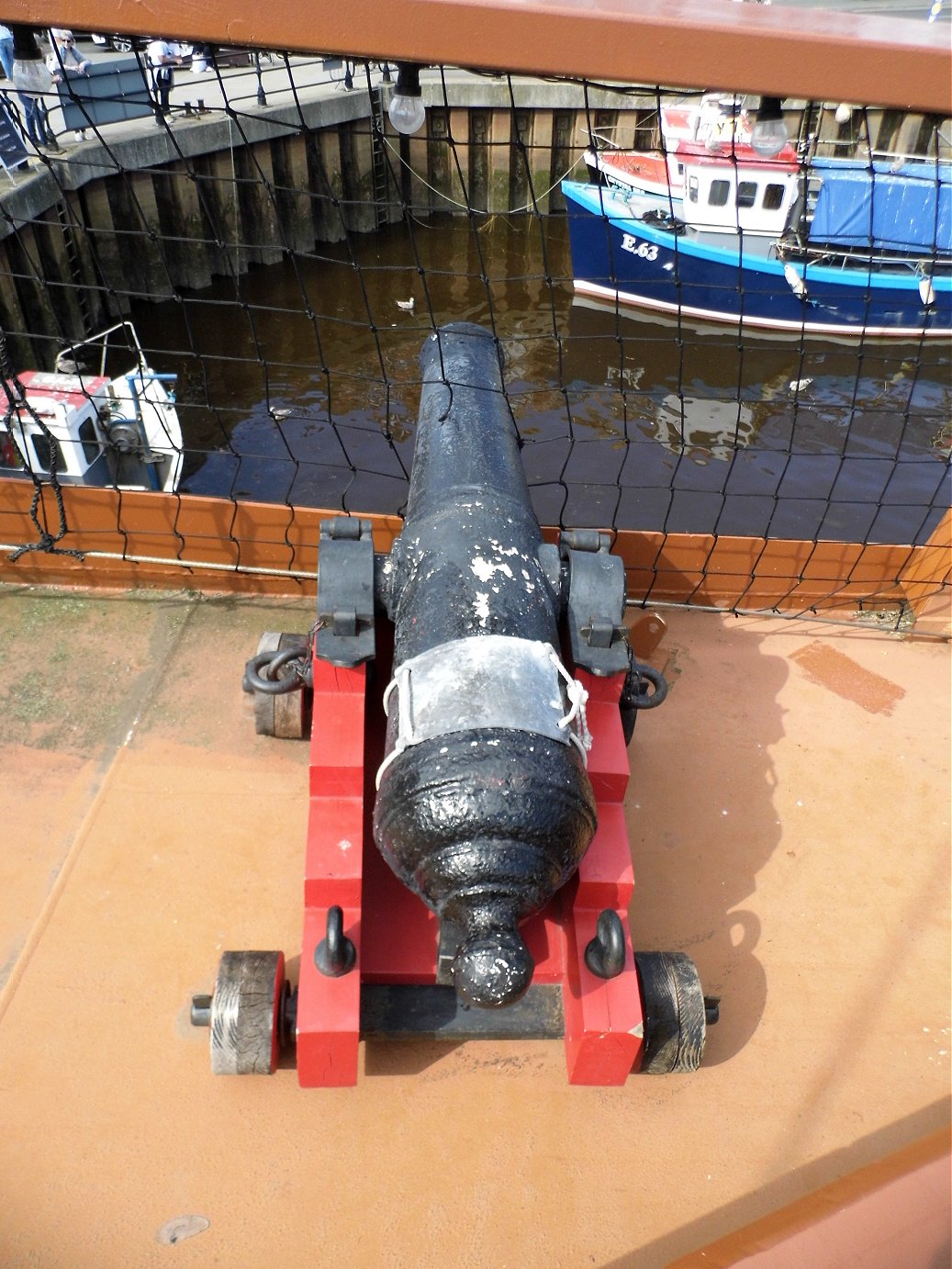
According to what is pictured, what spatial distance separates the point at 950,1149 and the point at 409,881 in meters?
1.05

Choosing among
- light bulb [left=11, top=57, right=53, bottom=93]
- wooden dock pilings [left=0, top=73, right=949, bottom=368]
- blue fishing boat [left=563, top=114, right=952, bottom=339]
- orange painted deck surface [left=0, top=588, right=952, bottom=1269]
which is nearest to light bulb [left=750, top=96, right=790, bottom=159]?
light bulb [left=11, top=57, right=53, bottom=93]

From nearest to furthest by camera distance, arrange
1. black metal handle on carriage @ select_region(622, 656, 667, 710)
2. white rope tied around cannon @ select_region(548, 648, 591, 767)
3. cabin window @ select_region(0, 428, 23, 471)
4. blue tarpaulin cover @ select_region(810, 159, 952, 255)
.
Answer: white rope tied around cannon @ select_region(548, 648, 591, 767) < black metal handle on carriage @ select_region(622, 656, 667, 710) < cabin window @ select_region(0, 428, 23, 471) < blue tarpaulin cover @ select_region(810, 159, 952, 255)

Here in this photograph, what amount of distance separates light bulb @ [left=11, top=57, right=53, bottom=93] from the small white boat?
282 centimetres

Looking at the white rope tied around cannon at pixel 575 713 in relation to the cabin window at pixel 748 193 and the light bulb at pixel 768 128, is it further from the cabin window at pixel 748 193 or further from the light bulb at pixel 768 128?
the cabin window at pixel 748 193

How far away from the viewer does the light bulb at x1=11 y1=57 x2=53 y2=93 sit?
2080mm

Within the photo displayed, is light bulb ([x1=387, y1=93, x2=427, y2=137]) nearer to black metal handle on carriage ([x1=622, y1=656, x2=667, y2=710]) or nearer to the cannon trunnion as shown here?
the cannon trunnion

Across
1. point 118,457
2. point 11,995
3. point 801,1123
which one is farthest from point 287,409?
point 801,1123

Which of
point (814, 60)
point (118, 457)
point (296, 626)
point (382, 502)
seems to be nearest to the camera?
point (814, 60)

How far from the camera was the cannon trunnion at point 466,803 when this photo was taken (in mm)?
1724

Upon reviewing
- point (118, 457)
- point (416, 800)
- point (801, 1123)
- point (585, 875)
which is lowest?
point (118, 457)

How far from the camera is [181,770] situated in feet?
10.1

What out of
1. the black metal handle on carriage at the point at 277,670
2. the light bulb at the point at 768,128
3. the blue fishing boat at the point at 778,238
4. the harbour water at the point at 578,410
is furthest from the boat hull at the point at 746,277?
the black metal handle on carriage at the point at 277,670

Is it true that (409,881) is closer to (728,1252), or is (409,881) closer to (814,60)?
(728,1252)

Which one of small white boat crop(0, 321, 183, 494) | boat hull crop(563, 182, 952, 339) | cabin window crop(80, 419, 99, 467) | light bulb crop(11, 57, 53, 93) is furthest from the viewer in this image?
boat hull crop(563, 182, 952, 339)
